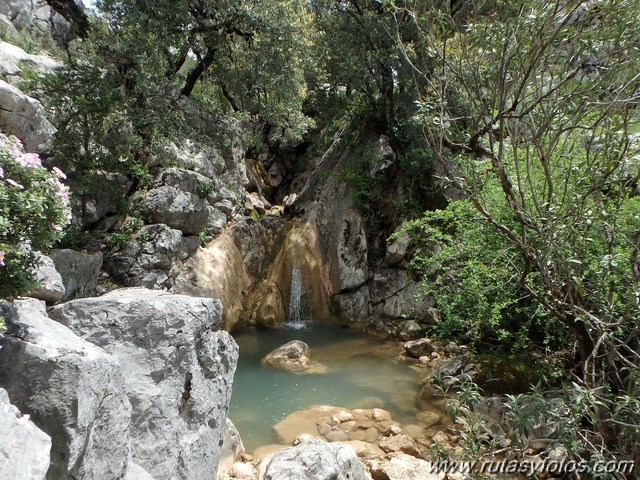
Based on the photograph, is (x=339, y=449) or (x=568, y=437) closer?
(x=568, y=437)

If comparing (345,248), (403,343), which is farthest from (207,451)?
(345,248)

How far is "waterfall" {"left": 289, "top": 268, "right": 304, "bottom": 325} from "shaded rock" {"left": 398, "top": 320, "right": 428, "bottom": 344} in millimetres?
3423

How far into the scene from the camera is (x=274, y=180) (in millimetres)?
19875

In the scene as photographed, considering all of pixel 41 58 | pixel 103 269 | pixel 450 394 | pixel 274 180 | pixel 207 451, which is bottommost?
pixel 450 394

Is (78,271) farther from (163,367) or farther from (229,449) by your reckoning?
(163,367)

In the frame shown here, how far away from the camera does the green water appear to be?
26.8 feet

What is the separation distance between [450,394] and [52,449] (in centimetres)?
753

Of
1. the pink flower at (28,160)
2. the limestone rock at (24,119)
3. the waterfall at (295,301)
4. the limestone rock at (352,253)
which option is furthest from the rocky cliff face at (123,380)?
the limestone rock at (352,253)

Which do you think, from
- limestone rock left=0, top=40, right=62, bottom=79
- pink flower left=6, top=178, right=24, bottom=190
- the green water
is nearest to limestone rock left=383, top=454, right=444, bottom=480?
the green water

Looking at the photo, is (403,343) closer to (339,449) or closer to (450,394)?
(450,394)

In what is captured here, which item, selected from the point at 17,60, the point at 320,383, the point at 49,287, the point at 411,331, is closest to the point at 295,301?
the point at 411,331

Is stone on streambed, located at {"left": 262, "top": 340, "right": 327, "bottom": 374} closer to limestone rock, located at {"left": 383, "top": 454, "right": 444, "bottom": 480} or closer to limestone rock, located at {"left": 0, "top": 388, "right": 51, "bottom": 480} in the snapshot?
limestone rock, located at {"left": 383, "top": 454, "right": 444, "bottom": 480}

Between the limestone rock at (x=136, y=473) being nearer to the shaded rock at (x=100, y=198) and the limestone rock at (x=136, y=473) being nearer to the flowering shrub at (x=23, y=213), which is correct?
the flowering shrub at (x=23, y=213)

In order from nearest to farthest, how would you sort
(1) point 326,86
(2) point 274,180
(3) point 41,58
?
(3) point 41,58
(1) point 326,86
(2) point 274,180
